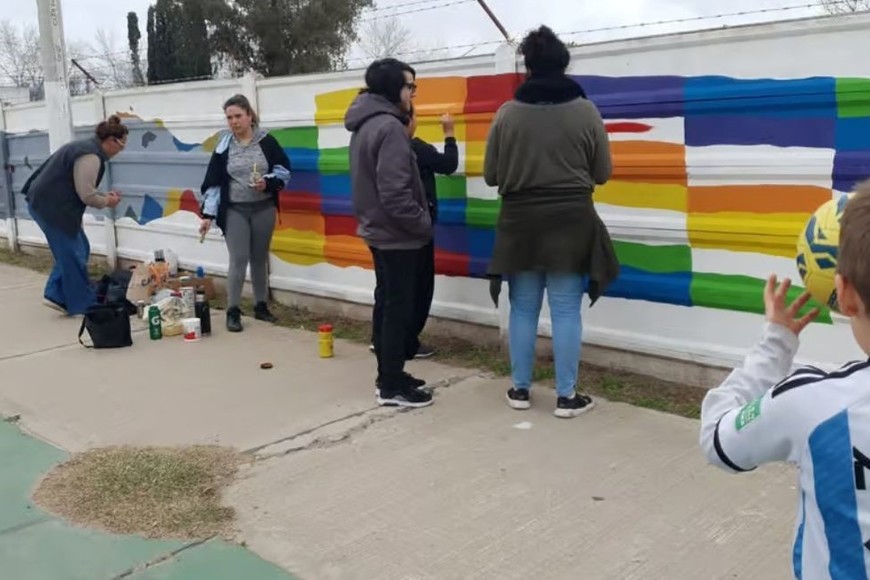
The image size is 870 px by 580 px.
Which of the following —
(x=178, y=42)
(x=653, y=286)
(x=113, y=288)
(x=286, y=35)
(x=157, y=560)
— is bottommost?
(x=157, y=560)

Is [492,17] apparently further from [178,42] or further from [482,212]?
[178,42]

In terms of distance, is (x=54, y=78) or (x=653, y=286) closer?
(x=653, y=286)

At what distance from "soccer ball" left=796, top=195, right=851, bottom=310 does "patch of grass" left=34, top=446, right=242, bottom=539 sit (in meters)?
2.64

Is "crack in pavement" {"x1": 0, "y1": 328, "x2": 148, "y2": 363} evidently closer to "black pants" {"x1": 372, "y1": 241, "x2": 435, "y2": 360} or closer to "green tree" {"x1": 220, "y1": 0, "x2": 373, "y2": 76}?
"black pants" {"x1": 372, "y1": 241, "x2": 435, "y2": 360}

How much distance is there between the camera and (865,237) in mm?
1482

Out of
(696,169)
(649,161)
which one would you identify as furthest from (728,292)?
(649,161)

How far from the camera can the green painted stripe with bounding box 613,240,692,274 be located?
209 inches

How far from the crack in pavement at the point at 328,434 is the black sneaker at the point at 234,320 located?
95.6 inches

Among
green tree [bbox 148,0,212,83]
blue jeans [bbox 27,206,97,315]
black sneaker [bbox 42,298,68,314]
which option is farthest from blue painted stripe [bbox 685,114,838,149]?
green tree [bbox 148,0,212,83]

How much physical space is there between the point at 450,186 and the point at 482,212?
33cm

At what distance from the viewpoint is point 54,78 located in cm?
956

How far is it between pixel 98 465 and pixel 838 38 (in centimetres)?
416

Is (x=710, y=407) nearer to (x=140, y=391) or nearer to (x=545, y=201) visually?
(x=545, y=201)

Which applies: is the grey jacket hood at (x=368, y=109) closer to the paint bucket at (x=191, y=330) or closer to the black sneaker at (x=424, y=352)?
the black sneaker at (x=424, y=352)
